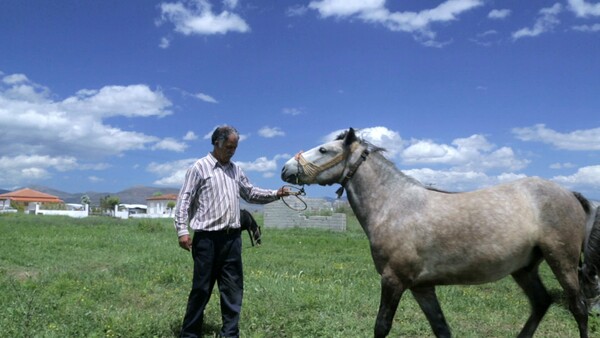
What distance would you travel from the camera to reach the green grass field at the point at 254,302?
6363 mm

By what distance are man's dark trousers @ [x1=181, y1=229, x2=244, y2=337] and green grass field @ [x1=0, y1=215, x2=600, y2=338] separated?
0.52 metres

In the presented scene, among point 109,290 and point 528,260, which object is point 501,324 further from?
point 109,290

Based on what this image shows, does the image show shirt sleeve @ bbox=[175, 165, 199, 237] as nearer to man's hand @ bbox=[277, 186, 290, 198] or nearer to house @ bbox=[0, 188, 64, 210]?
man's hand @ bbox=[277, 186, 290, 198]

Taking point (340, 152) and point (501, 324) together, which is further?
point (501, 324)

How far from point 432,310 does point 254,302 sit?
3392 millimetres

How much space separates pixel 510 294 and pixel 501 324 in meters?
2.80

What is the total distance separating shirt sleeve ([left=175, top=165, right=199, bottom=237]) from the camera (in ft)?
18.3

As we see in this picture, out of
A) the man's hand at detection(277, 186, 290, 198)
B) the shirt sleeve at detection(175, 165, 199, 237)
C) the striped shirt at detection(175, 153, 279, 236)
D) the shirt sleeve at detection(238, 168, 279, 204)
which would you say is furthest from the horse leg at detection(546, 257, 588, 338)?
the shirt sleeve at detection(175, 165, 199, 237)

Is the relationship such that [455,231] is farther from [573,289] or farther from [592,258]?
[592,258]

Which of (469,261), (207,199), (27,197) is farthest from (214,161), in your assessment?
(27,197)

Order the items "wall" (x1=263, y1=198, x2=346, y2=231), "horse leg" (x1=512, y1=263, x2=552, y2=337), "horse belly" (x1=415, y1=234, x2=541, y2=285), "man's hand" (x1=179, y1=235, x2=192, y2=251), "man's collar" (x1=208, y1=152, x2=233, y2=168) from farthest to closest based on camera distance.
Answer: "wall" (x1=263, y1=198, x2=346, y2=231), "man's collar" (x1=208, y1=152, x2=233, y2=168), "man's hand" (x1=179, y1=235, x2=192, y2=251), "horse leg" (x1=512, y1=263, x2=552, y2=337), "horse belly" (x1=415, y1=234, x2=541, y2=285)

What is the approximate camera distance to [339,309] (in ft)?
23.6

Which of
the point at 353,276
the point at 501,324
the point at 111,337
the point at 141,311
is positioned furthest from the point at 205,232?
the point at 353,276

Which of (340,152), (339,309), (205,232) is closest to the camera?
(340,152)
